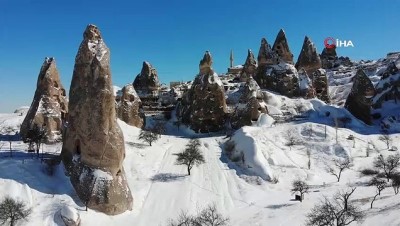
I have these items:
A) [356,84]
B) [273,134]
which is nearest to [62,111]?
[273,134]

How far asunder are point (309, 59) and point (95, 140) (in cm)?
7778

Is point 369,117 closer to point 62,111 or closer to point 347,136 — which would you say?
point 347,136

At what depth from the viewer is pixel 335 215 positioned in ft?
116

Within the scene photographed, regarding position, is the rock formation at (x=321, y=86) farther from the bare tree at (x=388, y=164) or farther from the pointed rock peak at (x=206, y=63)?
the bare tree at (x=388, y=164)

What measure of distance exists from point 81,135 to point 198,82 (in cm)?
3992

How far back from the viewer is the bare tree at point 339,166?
5786cm

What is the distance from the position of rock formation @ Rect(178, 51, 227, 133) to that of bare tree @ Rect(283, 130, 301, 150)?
13.0 meters

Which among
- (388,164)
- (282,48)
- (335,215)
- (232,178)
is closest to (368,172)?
(388,164)

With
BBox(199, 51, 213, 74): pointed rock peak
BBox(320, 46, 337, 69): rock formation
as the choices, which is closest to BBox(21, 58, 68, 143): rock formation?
BBox(199, 51, 213, 74): pointed rock peak

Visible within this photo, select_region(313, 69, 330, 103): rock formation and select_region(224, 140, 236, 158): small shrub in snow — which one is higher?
select_region(313, 69, 330, 103): rock formation

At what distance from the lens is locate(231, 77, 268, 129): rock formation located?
7481cm

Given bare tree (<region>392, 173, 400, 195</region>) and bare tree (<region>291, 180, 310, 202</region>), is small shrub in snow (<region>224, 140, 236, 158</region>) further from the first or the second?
bare tree (<region>392, 173, 400, 195</region>)

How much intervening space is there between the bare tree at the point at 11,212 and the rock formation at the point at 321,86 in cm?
7328

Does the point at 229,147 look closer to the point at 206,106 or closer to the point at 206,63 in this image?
the point at 206,106
